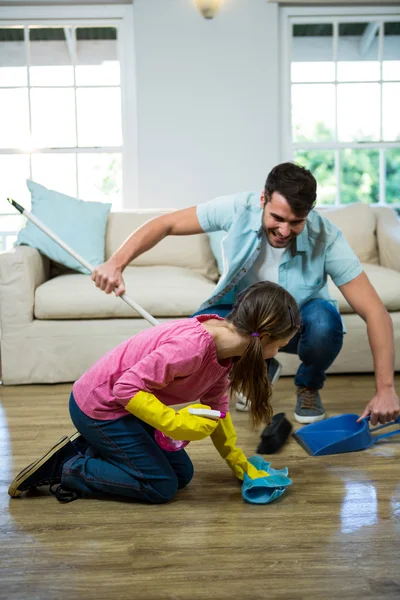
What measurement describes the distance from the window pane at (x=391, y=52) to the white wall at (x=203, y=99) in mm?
752

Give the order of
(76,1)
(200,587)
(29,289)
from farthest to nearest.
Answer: (76,1), (29,289), (200,587)

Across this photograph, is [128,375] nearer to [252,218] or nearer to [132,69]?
[252,218]

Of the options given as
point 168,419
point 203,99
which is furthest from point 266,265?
point 203,99

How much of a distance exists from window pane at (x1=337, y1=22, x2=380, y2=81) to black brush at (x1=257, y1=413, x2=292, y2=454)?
2.99 m

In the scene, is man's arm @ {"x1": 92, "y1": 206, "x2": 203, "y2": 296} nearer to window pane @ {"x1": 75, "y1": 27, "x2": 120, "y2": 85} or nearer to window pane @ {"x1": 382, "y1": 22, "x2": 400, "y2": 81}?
window pane @ {"x1": 75, "y1": 27, "x2": 120, "y2": 85}

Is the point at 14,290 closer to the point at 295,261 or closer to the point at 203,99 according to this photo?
the point at 295,261

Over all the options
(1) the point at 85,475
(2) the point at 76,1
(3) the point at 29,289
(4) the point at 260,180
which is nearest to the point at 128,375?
(1) the point at 85,475

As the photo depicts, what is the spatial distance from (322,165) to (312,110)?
1.19 feet

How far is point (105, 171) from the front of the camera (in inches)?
187

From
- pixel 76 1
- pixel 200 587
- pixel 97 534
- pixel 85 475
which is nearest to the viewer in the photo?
pixel 200 587

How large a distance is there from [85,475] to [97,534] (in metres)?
0.23

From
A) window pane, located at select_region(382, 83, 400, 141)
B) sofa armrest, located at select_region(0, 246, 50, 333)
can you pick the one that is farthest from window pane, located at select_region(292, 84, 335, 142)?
sofa armrest, located at select_region(0, 246, 50, 333)

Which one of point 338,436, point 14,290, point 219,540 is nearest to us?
point 219,540

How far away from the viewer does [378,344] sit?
2236 millimetres
